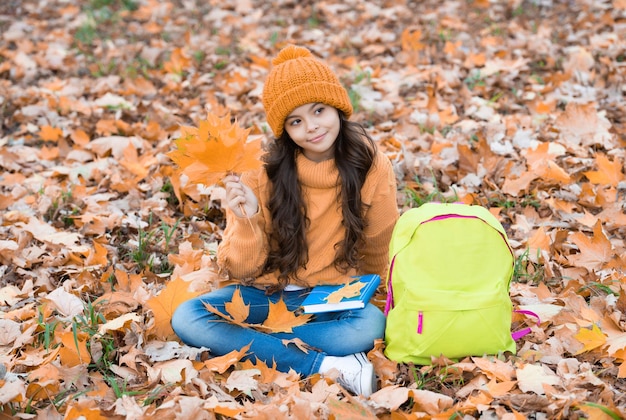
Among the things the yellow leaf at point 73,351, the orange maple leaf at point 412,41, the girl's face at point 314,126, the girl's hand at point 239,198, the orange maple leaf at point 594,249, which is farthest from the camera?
the orange maple leaf at point 412,41

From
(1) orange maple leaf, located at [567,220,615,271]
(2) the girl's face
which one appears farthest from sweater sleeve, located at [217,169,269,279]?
(1) orange maple leaf, located at [567,220,615,271]

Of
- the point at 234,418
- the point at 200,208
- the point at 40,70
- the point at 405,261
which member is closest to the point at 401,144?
the point at 200,208

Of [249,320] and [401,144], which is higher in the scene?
[401,144]

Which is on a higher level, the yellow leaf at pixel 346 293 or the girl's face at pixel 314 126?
the girl's face at pixel 314 126

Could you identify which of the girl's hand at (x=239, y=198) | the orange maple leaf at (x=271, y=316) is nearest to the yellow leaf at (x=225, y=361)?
the orange maple leaf at (x=271, y=316)

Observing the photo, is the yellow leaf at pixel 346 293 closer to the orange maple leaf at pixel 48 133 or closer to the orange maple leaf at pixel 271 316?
the orange maple leaf at pixel 271 316

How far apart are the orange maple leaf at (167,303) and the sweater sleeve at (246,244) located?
0.20m

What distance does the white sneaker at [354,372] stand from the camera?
89.0 inches

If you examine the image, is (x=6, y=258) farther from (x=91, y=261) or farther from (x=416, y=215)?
(x=416, y=215)

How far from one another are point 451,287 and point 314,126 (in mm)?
811

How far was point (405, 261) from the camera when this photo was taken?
2.39 meters

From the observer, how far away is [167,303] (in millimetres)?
2596

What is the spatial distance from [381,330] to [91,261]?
1439 mm

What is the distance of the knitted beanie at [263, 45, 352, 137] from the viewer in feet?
8.09
